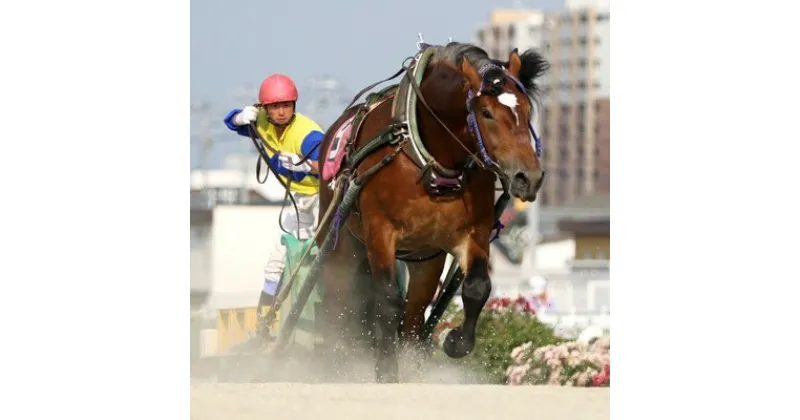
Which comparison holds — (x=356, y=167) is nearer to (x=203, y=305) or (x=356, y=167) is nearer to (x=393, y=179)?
(x=393, y=179)

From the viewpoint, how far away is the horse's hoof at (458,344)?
23.2 feet

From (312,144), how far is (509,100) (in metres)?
2.06

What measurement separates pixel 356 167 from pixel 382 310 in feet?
2.42

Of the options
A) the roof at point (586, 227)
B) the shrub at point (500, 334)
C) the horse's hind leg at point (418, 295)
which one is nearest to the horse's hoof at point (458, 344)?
the horse's hind leg at point (418, 295)

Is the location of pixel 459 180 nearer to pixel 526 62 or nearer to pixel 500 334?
pixel 526 62

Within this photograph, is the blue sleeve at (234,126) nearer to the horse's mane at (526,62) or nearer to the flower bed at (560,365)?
the horse's mane at (526,62)

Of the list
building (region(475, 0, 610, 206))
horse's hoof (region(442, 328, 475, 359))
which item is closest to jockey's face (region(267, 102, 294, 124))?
horse's hoof (region(442, 328, 475, 359))

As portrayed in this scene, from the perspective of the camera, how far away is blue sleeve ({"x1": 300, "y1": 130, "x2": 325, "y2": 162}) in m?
8.49

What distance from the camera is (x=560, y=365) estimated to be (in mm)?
8938

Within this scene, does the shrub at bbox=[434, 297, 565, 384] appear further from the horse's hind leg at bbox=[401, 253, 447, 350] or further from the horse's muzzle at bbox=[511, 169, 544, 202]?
the horse's muzzle at bbox=[511, 169, 544, 202]

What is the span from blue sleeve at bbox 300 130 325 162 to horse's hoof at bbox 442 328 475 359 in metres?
1.80

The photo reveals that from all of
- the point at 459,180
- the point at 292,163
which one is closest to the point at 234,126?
the point at 292,163
